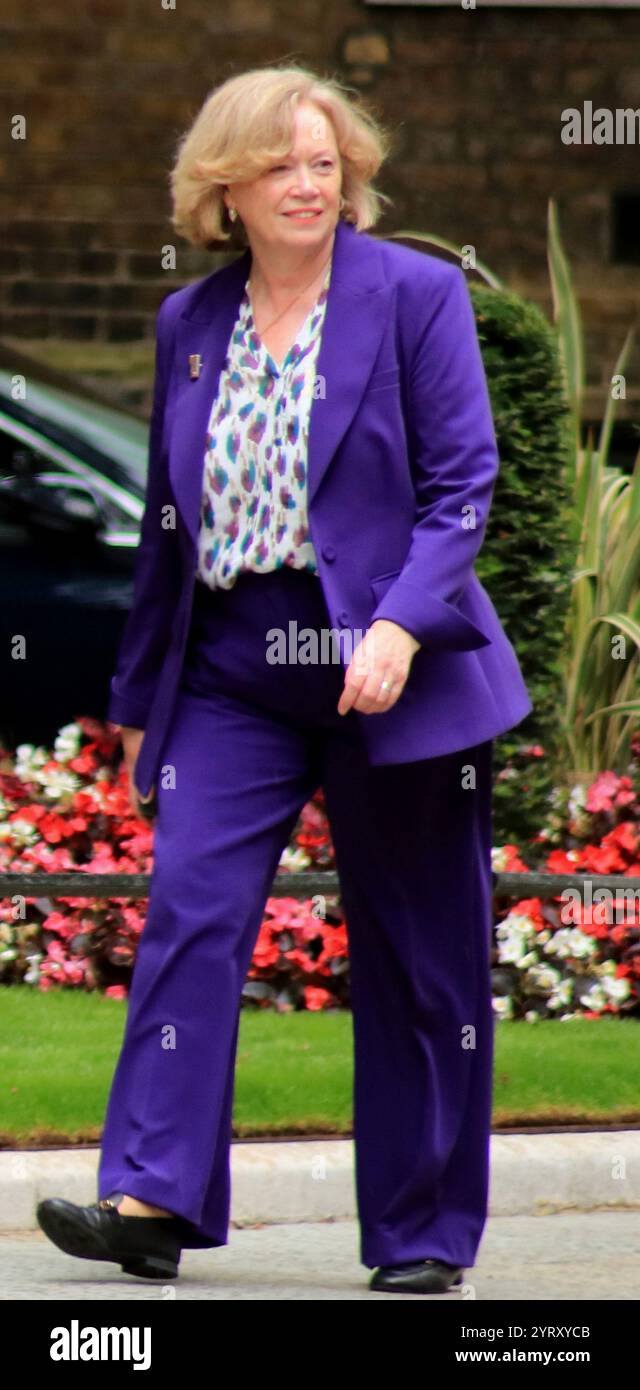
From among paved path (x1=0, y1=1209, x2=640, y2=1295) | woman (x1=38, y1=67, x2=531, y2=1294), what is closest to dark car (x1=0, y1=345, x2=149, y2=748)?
paved path (x1=0, y1=1209, x2=640, y2=1295)

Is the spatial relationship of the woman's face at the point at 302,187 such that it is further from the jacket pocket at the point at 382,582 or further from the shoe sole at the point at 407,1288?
the shoe sole at the point at 407,1288

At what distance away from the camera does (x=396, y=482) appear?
3.89 m

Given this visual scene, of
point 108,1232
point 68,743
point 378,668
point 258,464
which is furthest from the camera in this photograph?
point 68,743

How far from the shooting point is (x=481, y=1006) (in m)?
4.14

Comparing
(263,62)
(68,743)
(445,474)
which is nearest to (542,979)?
(68,743)

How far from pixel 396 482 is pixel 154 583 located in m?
0.47

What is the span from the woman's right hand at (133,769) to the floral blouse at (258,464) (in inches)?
13.3

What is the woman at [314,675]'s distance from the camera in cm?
383

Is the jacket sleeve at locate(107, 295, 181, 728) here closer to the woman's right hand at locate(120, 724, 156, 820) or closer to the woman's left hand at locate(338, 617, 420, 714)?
the woman's right hand at locate(120, 724, 156, 820)

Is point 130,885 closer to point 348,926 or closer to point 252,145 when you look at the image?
point 348,926

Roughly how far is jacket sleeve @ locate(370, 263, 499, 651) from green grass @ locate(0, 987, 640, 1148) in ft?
5.09

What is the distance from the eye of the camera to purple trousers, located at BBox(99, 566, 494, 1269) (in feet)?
12.6

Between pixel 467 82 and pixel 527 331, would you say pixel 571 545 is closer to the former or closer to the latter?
pixel 527 331

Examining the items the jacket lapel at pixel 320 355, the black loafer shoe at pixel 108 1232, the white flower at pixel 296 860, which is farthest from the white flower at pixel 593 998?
the jacket lapel at pixel 320 355
